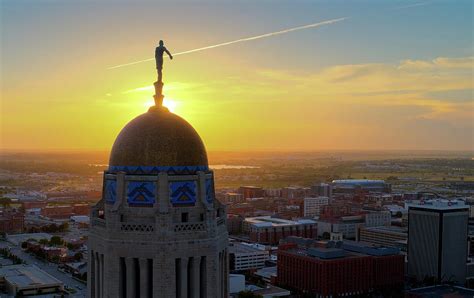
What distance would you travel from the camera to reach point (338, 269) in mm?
88938

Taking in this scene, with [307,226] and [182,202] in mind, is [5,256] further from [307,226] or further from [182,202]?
[182,202]

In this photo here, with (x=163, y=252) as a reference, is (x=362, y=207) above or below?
below

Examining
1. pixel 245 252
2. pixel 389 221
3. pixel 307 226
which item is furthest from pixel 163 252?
pixel 389 221

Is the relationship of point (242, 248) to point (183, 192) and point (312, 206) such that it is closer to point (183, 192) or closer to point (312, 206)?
point (312, 206)

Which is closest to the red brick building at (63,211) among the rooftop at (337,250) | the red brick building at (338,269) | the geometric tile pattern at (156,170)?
the rooftop at (337,250)

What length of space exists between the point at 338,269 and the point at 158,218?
80271 mm

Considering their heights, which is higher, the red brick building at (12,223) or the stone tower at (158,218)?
the stone tower at (158,218)

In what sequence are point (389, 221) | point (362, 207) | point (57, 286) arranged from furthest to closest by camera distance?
point (362, 207), point (389, 221), point (57, 286)

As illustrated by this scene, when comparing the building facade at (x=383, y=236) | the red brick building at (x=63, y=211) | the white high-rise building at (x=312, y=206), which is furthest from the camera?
the white high-rise building at (x=312, y=206)

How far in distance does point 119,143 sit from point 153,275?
3.15 m

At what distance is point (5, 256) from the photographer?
117 m

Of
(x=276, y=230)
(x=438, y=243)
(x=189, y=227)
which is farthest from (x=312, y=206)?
(x=189, y=227)

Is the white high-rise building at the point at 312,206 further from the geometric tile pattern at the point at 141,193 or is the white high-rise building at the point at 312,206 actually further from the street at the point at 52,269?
the geometric tile pattern at the point at 141,193

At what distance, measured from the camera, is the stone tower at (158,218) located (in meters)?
12.6
